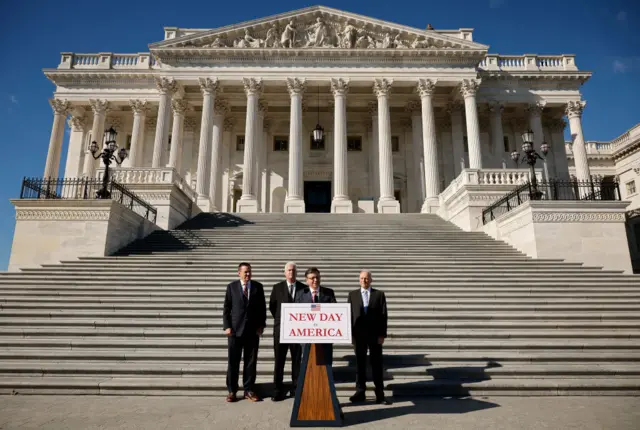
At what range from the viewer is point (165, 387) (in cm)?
653

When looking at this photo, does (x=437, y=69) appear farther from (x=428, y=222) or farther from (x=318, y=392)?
(x=318, y=392)

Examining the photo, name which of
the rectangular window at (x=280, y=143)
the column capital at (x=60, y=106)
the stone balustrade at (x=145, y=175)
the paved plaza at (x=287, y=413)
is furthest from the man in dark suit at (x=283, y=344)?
the column capital at (x=60, y=106)

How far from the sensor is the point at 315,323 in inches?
213

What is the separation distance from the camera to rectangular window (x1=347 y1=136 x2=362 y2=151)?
3412 cm

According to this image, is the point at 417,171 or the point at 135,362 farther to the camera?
the point at 417,171

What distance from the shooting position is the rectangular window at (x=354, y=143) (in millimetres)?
34125

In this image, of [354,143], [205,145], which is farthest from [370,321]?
[354,143]

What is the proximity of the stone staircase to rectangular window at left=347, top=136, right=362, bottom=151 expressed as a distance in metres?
19.3

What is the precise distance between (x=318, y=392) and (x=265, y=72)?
26.0 m

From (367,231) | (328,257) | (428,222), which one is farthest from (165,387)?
(428,222)

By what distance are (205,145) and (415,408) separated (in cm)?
2375

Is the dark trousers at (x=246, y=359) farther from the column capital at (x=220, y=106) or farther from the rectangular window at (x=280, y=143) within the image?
the rectangular window at (x=280, y=143)

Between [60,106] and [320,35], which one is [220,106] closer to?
[320,35]

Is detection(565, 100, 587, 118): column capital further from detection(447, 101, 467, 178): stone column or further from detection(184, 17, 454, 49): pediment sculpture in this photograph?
detection(184, 17, 454, 49): pediment sculpture
